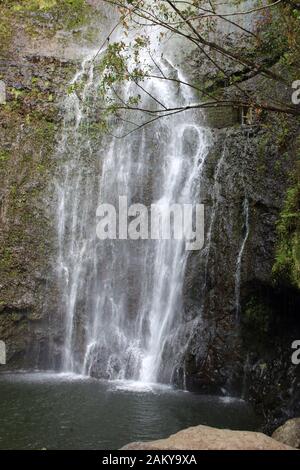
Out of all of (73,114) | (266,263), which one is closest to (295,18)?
(266,263)

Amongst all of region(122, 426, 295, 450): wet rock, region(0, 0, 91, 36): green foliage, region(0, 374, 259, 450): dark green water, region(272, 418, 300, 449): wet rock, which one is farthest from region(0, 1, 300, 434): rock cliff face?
region(122, 426, 295, 450): wet rock

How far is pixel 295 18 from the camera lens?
8.40 m

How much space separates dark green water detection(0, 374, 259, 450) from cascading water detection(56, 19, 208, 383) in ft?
3.52

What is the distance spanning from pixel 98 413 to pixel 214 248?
403 centimetres

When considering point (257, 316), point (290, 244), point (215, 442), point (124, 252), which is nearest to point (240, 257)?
point (257, 316)

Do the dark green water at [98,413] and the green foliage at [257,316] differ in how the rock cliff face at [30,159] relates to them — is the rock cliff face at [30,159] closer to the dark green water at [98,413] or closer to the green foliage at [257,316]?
the dark green water at [98,413]

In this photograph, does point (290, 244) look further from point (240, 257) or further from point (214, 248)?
point (214, 248)

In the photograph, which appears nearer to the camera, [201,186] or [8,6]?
[201,186]

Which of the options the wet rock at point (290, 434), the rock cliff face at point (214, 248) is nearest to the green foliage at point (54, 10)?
the rock cliff face at point (214, 248)

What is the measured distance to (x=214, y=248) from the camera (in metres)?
9.72

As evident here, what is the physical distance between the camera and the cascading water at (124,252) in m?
9.92

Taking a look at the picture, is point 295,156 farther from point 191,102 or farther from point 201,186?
point 191,102

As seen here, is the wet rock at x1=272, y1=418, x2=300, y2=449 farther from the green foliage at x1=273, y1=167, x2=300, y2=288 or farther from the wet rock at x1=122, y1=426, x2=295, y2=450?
the green foliage at x1=273, y1=167, x2=300, y2=288
